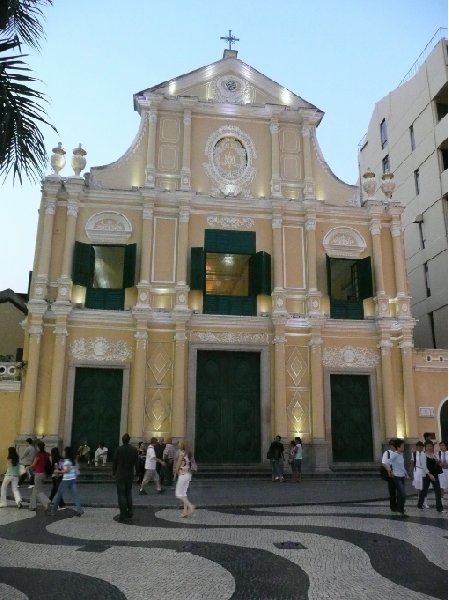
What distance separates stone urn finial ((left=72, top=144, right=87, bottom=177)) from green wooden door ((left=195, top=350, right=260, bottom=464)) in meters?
8.41

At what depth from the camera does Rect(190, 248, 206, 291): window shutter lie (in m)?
19.7

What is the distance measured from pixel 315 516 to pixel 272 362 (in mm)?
9753

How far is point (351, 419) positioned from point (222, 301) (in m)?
6.48

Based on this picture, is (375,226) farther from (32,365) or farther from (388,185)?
(32,365)

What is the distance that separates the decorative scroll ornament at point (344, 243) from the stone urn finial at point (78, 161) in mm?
9946

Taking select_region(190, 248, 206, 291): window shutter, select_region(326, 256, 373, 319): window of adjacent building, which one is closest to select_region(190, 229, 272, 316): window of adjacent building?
select_region(190, 248, 206, 291): window shutter

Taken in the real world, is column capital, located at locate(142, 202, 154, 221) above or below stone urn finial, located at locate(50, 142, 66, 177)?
below

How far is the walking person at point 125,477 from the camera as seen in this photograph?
9.48 meters

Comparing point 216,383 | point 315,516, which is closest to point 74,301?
point 216,383

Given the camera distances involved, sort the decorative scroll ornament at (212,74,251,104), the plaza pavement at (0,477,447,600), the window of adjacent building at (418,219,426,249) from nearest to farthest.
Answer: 1. the plaza pavement at (0,477,447,600)
2. the decorative scroll ornament at (212,74,251,104)
3. the window of adjacent building at (418,219,426,249)

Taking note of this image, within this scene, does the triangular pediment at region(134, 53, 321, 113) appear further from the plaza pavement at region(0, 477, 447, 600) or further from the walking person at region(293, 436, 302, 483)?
the plaza pavement at region(0, 477, 447, 600)

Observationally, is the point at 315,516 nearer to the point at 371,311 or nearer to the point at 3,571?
the point at 3,571

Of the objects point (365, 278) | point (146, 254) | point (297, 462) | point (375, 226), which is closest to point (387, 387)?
point (365, 278)

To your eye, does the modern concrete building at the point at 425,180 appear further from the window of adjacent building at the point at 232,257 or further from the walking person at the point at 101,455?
the walking person at the point at 101,455
